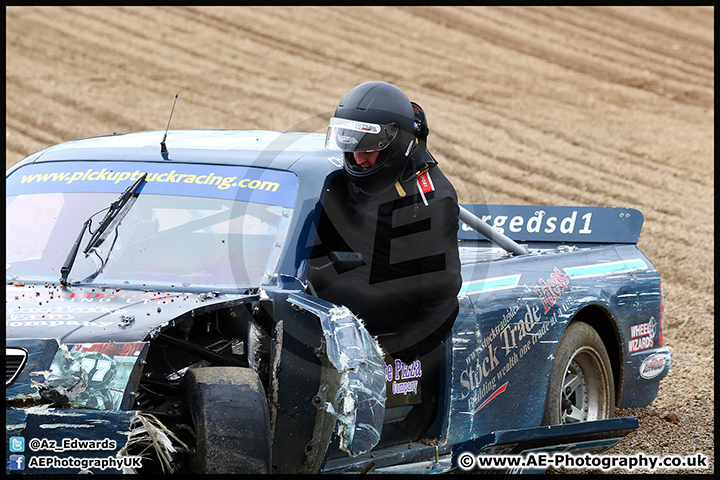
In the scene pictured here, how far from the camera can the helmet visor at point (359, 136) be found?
4.69 meters

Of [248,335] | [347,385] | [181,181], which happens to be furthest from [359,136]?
[347,385]

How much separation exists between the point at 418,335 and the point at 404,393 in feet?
1.03

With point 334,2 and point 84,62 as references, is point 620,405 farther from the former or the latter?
point 334,2

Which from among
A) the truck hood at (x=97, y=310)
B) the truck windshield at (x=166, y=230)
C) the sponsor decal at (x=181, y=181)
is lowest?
the truck hood at (x=97, y=310)

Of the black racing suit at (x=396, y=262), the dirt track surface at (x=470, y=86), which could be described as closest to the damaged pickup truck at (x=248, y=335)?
the black racing suit at (x=396, y=262)

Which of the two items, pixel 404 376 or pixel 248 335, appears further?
pixel 404 376

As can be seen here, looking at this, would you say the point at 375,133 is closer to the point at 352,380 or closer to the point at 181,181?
the point at 181,181

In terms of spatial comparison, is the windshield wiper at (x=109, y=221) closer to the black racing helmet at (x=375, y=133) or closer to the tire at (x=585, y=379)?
the black racing helmet at (x=375, y=133)

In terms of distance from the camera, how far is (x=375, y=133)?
15.5ft

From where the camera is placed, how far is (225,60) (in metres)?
18.5

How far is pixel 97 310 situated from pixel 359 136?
1523 mm

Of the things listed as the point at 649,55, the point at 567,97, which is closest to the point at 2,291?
the point at 567,97

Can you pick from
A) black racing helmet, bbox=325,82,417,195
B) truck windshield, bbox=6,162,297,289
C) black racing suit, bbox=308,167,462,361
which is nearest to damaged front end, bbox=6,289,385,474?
truck windshield, bbox=6,162,297,289

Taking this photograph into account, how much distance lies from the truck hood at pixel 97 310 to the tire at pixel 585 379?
2.18 metres
